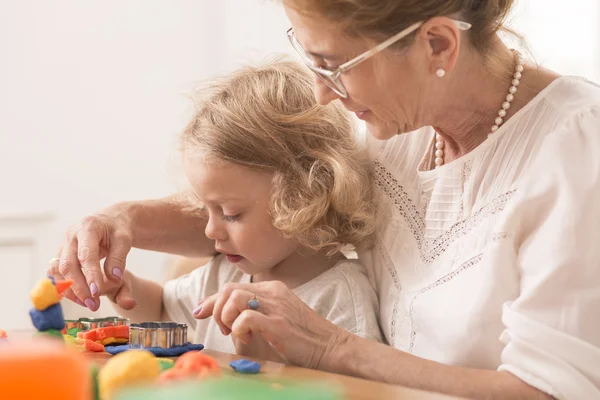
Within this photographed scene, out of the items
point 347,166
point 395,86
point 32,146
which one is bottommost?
point 32,146

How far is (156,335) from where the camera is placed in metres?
1.29

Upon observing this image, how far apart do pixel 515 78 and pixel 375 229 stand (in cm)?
39

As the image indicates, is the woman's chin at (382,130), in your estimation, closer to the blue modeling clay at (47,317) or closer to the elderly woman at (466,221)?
the elderly woman at (466,221)

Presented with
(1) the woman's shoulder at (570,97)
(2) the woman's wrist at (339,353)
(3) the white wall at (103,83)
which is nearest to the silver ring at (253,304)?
(2) the woman's wrist at (339,353)

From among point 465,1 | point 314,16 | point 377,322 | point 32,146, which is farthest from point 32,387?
point 32,146

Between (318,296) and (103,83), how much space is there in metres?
1.95

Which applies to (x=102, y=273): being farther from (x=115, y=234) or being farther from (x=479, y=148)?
(x=479, y=148)

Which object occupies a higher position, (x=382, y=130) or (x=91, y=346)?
(x=382, y=130)

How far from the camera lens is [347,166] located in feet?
5.05

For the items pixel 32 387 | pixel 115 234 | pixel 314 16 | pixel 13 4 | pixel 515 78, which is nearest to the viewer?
pixel 32 387

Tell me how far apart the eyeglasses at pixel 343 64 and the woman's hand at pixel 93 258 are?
52cm

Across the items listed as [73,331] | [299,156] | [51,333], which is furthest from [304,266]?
[51,333]

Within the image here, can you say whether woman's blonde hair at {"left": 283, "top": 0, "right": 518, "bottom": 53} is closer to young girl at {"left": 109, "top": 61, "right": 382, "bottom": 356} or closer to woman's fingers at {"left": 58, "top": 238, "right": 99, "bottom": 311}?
young girl at {"left": 109, "top": 61, "right": 382, "bottom": 356}

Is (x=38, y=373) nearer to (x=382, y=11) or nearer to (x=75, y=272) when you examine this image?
(x=382, y=11)
